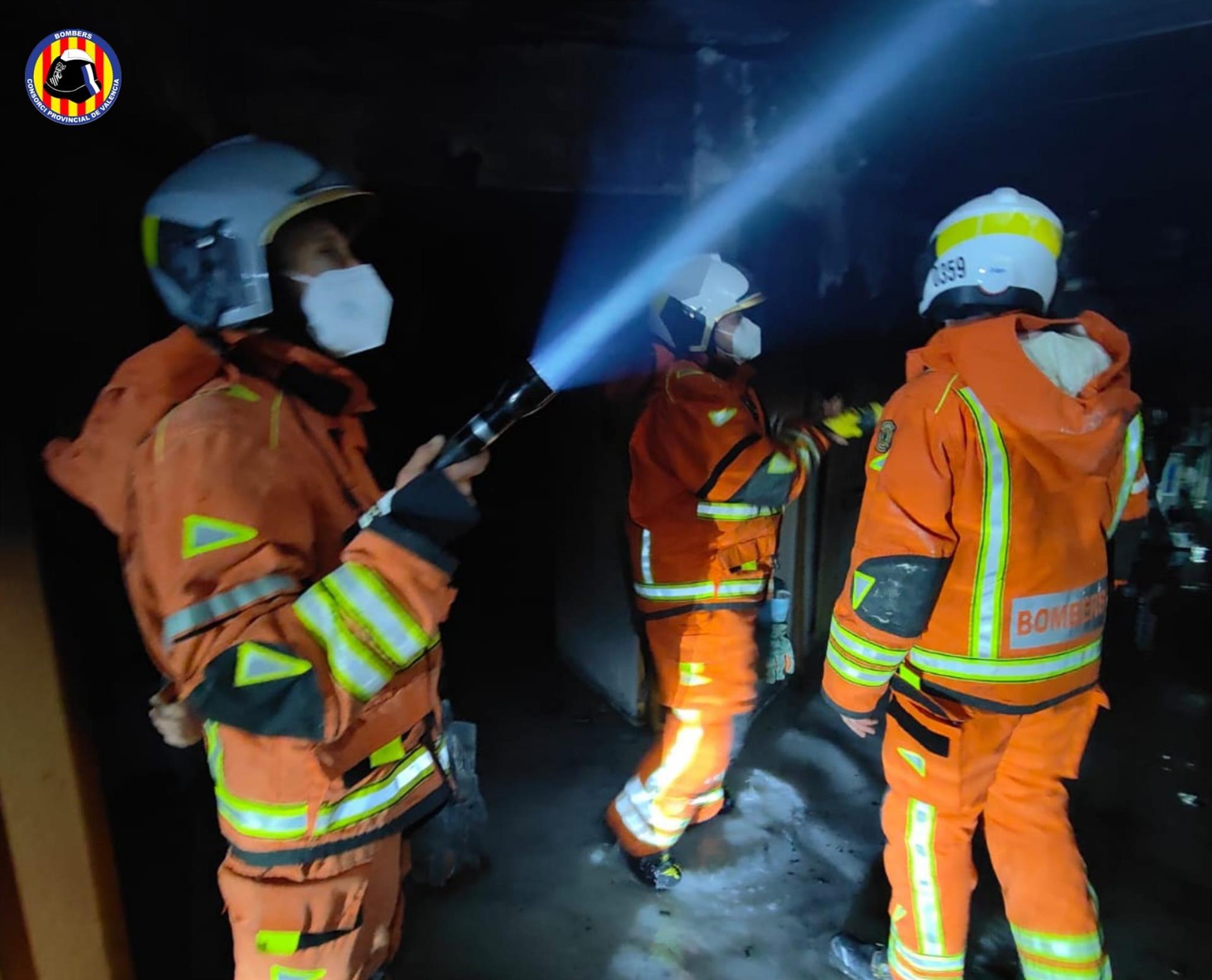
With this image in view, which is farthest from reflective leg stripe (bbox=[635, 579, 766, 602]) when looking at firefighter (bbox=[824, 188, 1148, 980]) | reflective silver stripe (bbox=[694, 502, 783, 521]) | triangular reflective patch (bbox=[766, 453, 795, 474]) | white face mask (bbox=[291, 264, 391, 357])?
white face mask (bbox=[291, 264, 391, 357])

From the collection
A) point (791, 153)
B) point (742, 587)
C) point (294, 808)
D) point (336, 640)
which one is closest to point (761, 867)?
point (742, 587)

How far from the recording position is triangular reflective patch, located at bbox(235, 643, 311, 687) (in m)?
1.29

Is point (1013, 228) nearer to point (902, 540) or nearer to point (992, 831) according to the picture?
point (902, 540)

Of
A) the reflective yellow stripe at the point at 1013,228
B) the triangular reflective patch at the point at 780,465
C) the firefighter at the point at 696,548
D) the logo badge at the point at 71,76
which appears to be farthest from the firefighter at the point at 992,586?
the logo badge at the point at 71,76

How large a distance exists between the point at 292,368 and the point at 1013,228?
180 centimetres

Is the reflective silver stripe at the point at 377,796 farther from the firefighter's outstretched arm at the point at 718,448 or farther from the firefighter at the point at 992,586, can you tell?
the firefighter's outstretched arm at the point at 718,448

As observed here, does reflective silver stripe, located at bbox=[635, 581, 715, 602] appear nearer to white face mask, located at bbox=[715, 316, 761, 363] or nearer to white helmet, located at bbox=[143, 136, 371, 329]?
white face mask, located at bbox=[715, 316, 761, 363]

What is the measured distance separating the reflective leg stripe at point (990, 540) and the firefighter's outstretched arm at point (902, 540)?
61mm

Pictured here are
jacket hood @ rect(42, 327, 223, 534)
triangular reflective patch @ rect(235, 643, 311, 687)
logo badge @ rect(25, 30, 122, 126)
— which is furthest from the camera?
logo badge @ rect(25, 30, 122, 126)

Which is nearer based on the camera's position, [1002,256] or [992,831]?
[1002,256]

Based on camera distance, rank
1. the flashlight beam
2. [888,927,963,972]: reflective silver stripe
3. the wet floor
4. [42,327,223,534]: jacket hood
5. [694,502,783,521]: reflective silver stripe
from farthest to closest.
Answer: the flashlight beam → [694,502,783,521]: reflective silver stripe → the wet floor → [888,927,963,972]: reflective silver stripe → [42,327,223,534]: jacket hood

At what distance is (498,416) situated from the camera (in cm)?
150

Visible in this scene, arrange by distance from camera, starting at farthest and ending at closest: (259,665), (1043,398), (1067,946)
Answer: (1067,946) → (1043,398) → (259,665)

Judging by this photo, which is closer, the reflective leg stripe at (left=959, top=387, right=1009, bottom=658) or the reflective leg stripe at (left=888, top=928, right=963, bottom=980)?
the reflective leg stripe at (left=959, top=387, right=1009, bottom=658)
